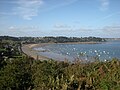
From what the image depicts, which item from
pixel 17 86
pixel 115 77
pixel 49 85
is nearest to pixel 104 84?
pixel 115 77

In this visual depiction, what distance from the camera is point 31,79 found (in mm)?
22188

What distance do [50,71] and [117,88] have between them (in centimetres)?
1165

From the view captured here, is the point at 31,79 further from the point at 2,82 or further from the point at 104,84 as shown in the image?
the point at 104,84

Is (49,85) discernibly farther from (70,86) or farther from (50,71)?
(50,71)

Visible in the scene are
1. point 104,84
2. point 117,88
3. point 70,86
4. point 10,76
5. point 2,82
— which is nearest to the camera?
point 117,88

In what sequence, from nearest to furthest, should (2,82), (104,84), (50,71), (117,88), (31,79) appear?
(117,88)
(104,84)
(2,82)
(31,79)
(50,71)

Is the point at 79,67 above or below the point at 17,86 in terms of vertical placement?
above

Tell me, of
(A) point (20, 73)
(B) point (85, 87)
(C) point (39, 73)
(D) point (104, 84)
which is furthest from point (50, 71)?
(D) point (104, 84)

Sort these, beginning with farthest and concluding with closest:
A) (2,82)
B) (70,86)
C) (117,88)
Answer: (2,82) → (70,86) → (117,88)

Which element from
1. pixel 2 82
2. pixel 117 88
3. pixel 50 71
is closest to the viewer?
pixel 117 88

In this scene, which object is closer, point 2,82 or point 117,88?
point 117,88

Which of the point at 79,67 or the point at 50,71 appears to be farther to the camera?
the point at 50,71

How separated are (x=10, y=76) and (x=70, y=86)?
6403 mm

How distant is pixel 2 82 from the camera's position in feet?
63.3
